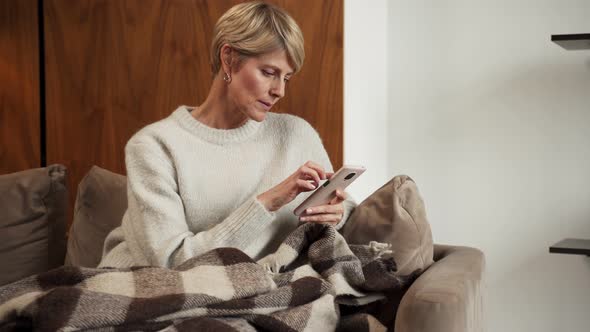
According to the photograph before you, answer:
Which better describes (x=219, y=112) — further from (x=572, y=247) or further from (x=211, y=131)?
(x=572, y=247)

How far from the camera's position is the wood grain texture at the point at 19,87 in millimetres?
2896

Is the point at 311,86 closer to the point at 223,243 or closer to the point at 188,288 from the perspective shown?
the point at 223,243

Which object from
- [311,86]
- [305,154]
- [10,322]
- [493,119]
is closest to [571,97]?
[493,119]

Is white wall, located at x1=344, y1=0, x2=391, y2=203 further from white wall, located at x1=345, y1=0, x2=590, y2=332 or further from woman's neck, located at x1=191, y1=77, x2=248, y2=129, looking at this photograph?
woman's neck, located at x1=191, y1=77, x2=248, y2=129

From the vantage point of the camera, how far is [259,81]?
1.86m

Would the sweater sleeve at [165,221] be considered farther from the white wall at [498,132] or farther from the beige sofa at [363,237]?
the white wall at [498,132]

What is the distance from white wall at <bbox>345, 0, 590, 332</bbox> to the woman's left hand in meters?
0.67

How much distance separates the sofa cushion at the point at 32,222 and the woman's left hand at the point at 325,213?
74cm

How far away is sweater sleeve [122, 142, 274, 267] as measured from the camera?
1.76 m

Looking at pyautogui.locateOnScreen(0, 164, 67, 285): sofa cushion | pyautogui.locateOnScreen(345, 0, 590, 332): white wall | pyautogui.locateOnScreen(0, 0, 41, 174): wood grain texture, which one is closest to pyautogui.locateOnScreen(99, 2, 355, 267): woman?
pyautogui.locateOnScreen(0, 164, 67, 285): sofa cushion

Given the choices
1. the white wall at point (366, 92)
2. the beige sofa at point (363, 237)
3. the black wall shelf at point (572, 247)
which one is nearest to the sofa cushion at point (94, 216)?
the beige sofa at point (363, 237)

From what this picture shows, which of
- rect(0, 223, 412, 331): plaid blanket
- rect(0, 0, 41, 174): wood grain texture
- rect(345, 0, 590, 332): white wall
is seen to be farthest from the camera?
rect(0, 0, 41, 174): wood grain texture

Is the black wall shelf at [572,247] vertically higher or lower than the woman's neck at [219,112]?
lower

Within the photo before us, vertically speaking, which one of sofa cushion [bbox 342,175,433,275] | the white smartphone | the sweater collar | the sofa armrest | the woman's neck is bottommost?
the sofa armrest
